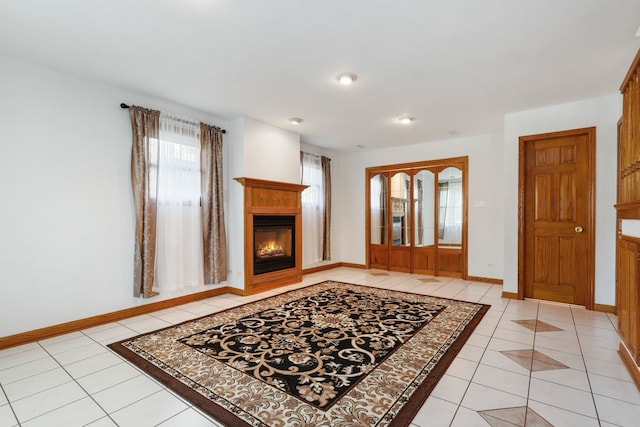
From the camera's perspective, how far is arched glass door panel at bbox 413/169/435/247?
625 cm

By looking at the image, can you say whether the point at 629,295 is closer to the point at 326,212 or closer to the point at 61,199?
the point at 326,212

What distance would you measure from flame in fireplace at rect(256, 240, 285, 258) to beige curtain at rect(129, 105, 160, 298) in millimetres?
1594

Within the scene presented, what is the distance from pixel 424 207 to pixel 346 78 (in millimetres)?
3810

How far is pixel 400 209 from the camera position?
6691 millimetres

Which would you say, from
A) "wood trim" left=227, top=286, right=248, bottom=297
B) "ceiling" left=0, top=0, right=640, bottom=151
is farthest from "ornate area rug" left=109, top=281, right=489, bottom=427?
"ceiling" left=0, top=0, right=640, bottom=151

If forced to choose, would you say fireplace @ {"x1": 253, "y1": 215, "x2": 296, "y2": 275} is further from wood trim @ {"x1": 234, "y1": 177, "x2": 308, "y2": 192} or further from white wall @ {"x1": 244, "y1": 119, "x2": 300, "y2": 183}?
white wall @ {"x1": 244, "y1": 119, "x2": 300, "y2": 183}

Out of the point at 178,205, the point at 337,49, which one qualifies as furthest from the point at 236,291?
the point at 337,49

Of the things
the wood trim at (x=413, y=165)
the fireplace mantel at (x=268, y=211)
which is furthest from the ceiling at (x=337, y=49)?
the wood trim at (x=413, y=165)

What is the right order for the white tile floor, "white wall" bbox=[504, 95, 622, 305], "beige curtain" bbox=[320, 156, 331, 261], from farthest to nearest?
"beige curtain" bbox=[320, 156, 331, 261]
"white wall" bbox=[504, 95, 622, 305]
the white tile floor

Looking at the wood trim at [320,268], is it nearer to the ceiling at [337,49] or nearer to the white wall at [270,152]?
the white wall at [270,152]

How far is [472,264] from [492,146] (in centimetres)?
220

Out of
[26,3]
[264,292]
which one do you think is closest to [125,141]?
[26,3]

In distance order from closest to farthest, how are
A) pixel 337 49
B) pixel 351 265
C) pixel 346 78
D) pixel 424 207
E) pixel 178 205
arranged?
pixel 337 49
pixel 346 78
pixel 178 205
pixel 424 207
pixel 351 265

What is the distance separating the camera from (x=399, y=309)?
12.8ft
